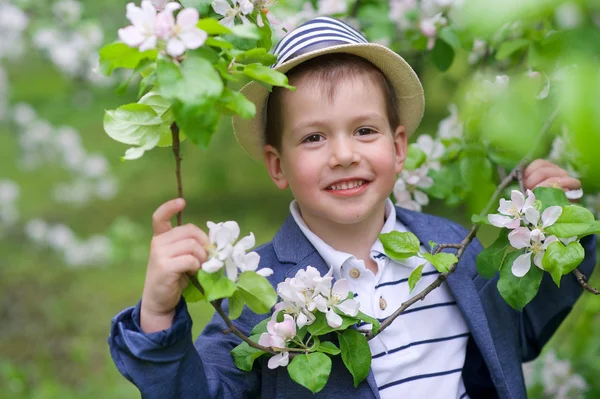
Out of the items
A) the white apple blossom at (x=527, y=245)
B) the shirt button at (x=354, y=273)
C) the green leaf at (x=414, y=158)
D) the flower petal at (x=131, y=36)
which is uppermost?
the green leaf at (x=414, y=158)

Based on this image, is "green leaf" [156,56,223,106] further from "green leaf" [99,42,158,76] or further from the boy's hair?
the boy's hair

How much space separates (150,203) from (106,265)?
104cm

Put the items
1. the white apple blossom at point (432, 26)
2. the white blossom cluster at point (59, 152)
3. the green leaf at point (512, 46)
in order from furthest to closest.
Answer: the white blossom cluster at point (59, 152) → the white apple blossom at point (432, 26) → the green leaf at point (512, 46)

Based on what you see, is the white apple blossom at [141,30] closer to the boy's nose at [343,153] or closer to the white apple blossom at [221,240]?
the white apple blossom at [221,240]

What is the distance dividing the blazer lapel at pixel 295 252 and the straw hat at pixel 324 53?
0.26 m

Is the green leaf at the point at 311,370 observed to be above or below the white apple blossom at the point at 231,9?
below

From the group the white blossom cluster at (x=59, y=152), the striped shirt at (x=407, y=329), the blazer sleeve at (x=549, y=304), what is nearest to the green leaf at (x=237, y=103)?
the striped shirt at (x=407, y=329)

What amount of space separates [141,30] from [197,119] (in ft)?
0.53

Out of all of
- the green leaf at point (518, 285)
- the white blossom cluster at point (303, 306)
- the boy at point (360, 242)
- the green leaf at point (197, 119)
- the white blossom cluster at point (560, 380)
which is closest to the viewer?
the green leaf at point (197, 119)

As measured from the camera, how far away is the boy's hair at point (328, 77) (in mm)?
1692

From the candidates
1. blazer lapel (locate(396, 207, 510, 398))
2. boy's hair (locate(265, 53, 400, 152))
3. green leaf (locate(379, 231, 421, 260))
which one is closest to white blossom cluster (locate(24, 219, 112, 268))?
boy's hair (locate(265, 53, 400, 152))

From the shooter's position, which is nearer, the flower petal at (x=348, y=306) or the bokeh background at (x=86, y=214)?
the flower petal at (x=348, y=306)

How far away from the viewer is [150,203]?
19.3 ft

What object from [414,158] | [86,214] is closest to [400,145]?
→ [414,158]
